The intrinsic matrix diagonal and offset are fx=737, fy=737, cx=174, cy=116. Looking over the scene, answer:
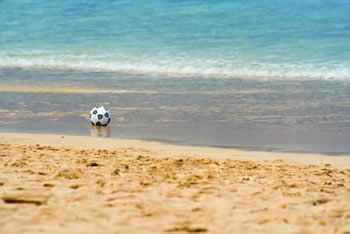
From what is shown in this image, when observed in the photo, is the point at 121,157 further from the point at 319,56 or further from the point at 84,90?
the point at 319,56

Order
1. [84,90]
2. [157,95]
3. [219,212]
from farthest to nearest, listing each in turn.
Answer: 1. [84,90]
2. [157,95]
3. [219,212]

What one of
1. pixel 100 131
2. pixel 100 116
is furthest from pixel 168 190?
pixel 100 116

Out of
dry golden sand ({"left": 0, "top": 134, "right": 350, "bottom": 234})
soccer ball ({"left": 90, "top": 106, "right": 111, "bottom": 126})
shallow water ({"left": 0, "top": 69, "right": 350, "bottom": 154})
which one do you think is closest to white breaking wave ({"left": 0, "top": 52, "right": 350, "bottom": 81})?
shallow water ({"left": 0, "top": 69, "right": 350, "bottom": 154})

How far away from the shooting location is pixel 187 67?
17703 millimetres

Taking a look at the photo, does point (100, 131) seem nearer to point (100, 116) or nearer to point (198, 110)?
point (100, 116)

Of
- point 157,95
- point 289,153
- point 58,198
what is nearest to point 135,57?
point 157,95

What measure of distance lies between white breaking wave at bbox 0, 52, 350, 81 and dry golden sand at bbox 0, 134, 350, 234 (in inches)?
317

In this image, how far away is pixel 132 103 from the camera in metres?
12.0

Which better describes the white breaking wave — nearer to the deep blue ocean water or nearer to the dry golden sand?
the deep blue ocean water

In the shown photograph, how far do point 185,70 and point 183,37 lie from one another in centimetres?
612

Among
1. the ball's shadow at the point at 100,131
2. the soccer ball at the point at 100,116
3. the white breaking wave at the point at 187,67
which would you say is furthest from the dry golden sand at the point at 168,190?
the white breaking wave at the point at 187,67

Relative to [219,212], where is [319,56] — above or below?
above

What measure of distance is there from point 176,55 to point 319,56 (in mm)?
3832

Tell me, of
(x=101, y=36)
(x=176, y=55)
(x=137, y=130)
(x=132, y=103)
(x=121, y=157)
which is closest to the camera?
(x=121, y=157)
